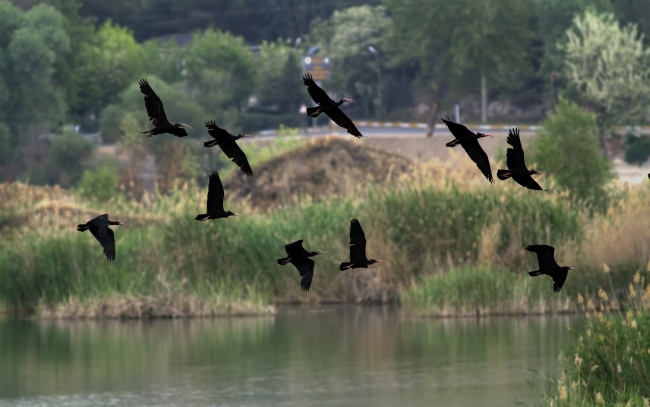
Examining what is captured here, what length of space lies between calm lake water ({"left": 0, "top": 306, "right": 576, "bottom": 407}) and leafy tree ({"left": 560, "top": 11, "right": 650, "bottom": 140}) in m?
44.0

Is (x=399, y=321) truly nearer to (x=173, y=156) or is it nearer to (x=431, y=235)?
(x=431, y=235)

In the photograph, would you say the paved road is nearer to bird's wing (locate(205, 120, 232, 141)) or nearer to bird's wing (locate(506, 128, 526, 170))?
bird's wing (locate(506, 128, 526, 170))

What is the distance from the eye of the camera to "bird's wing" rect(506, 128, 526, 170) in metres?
10.5

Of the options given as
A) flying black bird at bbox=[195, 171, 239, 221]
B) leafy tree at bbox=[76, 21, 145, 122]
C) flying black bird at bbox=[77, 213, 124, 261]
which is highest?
leafy tree at bbox=[76, 21, 145, 122]

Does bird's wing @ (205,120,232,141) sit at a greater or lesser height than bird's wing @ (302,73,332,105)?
lesser

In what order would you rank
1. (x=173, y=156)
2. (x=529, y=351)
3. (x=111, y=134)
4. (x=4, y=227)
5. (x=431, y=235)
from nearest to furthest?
1. (x=529, y=351)
2. (x=431, y=235)
3. (x=4, y=227)
4. (x=173, y=156)
5. (x=111, y=134)

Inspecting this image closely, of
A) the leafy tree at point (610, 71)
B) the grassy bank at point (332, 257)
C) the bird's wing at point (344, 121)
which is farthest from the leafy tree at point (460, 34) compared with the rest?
the bird's wing at point (344, 121)

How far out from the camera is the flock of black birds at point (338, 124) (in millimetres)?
10219

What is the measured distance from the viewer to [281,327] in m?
28.5

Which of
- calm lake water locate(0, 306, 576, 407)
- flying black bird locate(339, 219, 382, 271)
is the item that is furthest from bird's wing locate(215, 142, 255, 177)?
calm lake water locate(0, 306, 576, 407)

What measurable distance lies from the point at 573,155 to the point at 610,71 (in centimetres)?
3709

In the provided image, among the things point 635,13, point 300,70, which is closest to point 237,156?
point 635,13

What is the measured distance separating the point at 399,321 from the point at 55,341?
242 inches

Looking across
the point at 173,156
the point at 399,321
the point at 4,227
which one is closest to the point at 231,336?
the point at 399,321
